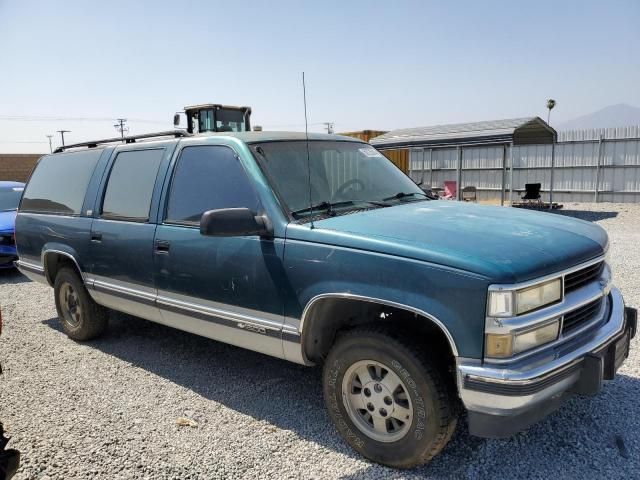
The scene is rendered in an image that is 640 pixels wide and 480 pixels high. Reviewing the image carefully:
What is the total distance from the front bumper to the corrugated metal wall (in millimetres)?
14894

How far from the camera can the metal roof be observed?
16.3 m

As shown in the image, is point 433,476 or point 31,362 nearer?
point 433,476

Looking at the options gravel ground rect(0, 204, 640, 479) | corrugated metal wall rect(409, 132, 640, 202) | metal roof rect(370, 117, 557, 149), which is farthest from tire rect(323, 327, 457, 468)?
corrugated metal wall rect(409, 132, 640, 202)

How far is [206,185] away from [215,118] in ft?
45.2

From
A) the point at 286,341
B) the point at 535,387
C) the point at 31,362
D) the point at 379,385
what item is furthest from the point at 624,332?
the point at 31,362

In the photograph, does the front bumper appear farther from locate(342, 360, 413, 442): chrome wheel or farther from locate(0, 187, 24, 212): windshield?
locate(0, 187, 24, 212): windshield

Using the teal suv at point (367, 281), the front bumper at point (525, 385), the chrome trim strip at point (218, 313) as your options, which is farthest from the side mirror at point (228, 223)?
the front bumper at point (525, 385)

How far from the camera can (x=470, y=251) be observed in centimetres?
258

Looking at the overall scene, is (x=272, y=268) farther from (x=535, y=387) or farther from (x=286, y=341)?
(x=535, y=387)

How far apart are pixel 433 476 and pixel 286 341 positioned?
1.13 m

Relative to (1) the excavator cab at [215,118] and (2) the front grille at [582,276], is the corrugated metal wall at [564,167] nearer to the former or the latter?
(1) the excavator cab at [215,118]

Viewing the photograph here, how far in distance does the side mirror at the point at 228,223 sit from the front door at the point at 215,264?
175 millimetres


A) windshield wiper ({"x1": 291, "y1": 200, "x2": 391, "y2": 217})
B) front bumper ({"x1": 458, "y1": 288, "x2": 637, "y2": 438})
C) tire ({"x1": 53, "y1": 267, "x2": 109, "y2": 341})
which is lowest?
tire ({"x1": 53, "y1": 267, "x2": 109, "y2": 341})

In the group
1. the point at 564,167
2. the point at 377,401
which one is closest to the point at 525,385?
the point at 377,401
